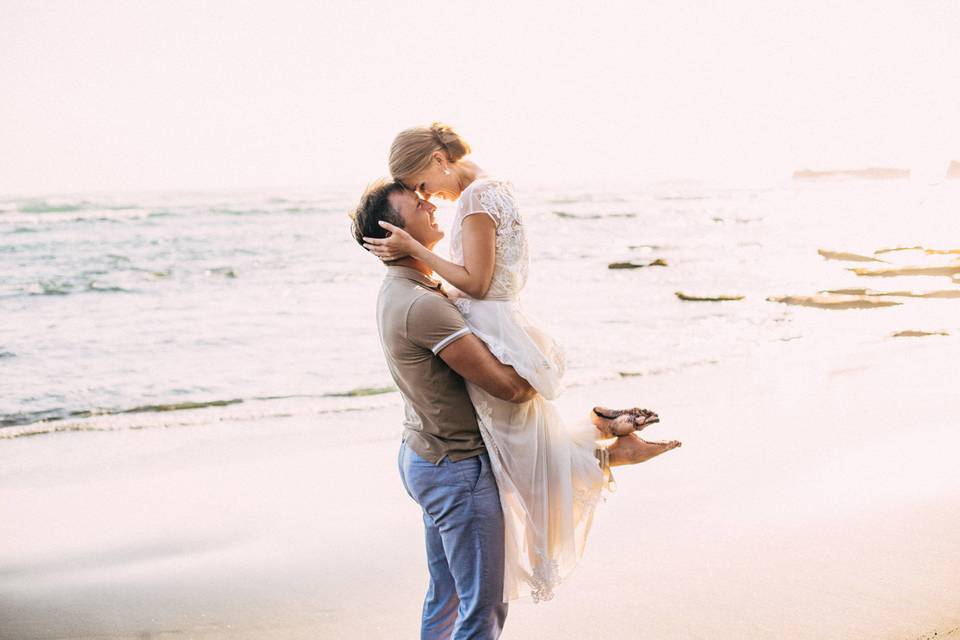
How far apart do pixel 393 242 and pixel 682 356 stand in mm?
8055

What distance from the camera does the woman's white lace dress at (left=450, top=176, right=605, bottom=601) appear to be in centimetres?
271

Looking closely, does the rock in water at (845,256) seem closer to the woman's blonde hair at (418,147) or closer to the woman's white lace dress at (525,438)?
the woman's white lace dress at (525,438)

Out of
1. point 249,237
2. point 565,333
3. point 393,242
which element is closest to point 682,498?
point 393,242

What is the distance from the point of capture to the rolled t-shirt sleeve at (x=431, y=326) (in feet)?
8.34

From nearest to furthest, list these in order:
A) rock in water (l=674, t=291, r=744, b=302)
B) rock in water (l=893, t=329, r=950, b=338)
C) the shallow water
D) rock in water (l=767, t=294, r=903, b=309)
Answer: the shallow water, rock in water (l=893, t=329, r=950, b=338), rock in water (l=767, t=294, r=903, b=309), rock in water (l=674, t=291, r=744, b=302)

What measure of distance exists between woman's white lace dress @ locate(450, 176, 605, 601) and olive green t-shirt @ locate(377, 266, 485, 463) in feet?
0.22

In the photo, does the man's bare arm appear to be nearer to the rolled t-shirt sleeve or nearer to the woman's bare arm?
the rolled t-shirt sleeve

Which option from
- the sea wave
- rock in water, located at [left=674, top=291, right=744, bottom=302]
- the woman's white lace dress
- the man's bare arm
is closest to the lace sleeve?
the woman's white lace dress

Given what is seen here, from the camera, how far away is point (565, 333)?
11.9 metres

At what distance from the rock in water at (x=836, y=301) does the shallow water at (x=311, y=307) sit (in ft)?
0.99

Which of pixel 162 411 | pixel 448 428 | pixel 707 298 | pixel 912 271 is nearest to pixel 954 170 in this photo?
pixel 912 271

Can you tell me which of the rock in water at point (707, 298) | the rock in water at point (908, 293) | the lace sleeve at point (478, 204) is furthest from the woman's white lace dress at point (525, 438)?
the rock in water at point (908, 293)

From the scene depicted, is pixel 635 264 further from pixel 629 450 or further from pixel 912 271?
pixel 629 450

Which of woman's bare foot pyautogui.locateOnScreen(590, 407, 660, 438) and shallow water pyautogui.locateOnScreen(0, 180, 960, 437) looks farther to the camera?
shallow water pyautogui.locateOnScreen(0, 180, 960, 437)
